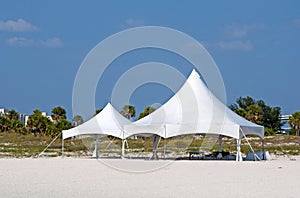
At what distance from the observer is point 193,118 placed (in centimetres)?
2250

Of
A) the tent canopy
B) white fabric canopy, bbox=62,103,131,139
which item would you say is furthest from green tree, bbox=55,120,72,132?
the tent canopy

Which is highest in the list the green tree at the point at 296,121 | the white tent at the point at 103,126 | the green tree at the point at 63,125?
the green tree at the point at 296,121

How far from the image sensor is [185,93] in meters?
23.6

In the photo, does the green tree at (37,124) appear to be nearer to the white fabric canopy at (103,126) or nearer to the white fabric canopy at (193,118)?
the white fabric canopy at (103,126)

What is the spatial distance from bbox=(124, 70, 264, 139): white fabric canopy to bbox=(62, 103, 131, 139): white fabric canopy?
1.42m

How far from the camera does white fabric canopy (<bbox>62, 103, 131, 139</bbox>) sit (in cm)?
2495

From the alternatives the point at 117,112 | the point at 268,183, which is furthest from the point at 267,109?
the point at 268,183

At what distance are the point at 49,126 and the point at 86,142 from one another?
15955 millimetres

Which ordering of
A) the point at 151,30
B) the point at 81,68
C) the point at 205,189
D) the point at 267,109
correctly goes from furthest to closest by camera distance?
1. the point at 267,109
2. the point at 151,30
3. the point at 81,68
4. the point at 205,189

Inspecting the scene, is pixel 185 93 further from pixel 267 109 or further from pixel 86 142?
pixel 267 109

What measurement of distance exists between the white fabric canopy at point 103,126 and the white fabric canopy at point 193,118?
1.42 m

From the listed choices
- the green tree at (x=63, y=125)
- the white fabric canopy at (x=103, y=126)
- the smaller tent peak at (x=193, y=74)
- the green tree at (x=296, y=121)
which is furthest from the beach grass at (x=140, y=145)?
the green tree at (x=296, y=121)

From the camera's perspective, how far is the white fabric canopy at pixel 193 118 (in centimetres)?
2198

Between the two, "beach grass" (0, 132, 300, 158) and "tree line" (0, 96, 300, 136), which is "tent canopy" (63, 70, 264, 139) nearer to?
"beach grass" (0, 132, 300, 158)
